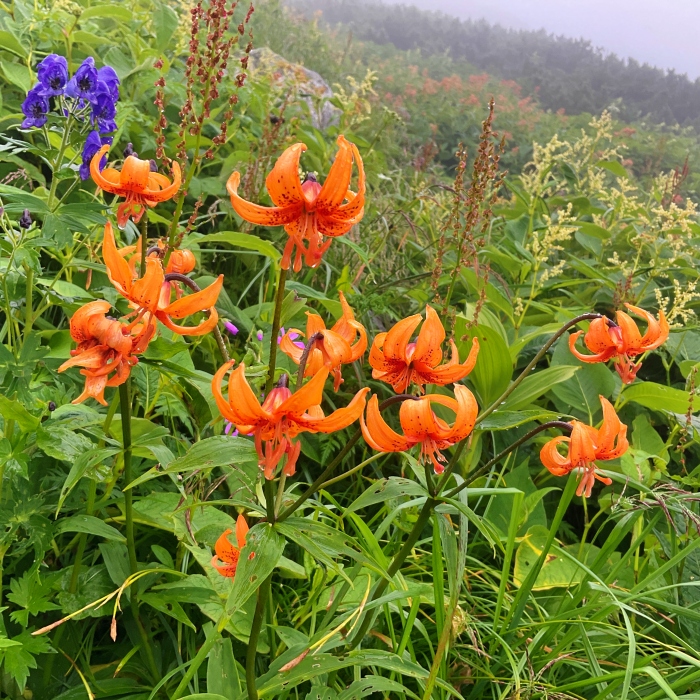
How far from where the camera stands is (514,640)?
1.41m

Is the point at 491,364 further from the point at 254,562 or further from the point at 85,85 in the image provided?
the point at 85,85

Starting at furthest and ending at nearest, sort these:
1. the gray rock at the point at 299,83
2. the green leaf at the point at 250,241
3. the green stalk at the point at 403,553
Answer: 1. the gray rock at the point at 299,83
2. the green leaf at the point at 250,241
3. the green stalk at the point at 403,553

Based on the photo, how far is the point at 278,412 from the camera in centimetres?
71

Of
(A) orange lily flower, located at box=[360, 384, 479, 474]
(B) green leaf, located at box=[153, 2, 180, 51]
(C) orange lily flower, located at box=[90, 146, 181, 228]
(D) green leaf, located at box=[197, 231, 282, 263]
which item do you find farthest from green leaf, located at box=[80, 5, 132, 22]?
(A) orange lily flower, located at box=[360, 384, 479, 474]

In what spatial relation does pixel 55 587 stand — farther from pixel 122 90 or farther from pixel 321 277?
pixel 122 90

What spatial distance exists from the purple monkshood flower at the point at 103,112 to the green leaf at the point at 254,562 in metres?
0.95

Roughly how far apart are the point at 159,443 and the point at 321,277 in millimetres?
1530

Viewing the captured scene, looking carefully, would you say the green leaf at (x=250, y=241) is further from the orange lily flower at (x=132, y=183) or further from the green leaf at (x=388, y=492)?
the green leaf at (x=388, y=492)

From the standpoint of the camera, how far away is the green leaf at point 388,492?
994 millimetres

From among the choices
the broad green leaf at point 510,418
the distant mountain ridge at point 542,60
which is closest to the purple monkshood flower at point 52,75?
the broad green leaf at point 510,418

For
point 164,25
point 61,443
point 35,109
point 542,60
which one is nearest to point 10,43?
point 164,25

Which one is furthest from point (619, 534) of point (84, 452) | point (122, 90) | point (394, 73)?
point (394, 73)

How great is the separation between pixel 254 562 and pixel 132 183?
59cm

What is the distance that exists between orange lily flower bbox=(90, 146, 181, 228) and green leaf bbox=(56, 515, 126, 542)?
530 mm
